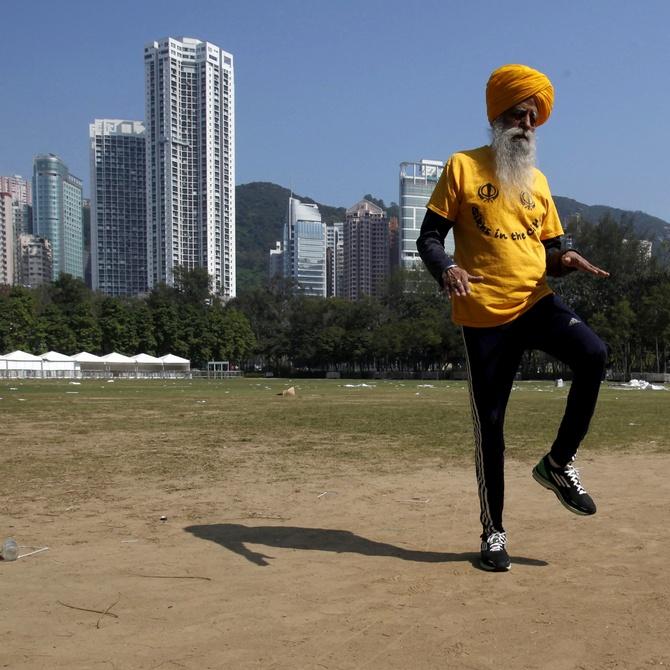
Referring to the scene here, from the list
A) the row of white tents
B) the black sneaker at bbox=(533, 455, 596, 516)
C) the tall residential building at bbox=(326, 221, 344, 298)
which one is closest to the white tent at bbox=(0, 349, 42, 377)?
the row of white tents

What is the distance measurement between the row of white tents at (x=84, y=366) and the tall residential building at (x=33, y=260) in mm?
105938

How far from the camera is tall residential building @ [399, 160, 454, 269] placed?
159625mm

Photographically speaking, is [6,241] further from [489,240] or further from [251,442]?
[489,240]

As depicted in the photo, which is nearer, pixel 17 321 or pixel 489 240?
pixel 489 240

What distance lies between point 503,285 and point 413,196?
17777 cm

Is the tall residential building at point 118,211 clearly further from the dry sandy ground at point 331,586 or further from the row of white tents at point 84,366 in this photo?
the dry sandy ground at point 331,586

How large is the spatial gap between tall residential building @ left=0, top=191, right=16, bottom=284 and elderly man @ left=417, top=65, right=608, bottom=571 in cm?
17339

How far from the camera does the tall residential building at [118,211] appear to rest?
170125mm

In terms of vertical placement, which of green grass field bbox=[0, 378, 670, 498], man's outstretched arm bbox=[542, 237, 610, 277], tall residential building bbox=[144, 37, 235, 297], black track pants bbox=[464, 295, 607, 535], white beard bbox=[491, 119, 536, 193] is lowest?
green grass field bbox=[0, 378, 670, 498]

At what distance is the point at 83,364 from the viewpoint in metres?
67.8

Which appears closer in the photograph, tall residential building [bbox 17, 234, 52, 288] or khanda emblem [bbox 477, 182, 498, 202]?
khanda emblem [bbox 477, 182, 498, 202]

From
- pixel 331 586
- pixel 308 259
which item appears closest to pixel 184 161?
pixel 308 259

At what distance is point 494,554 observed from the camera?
12.3 ft

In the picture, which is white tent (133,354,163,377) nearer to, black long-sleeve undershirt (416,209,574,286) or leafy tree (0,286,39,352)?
leafy tree (0,286,39,352)
